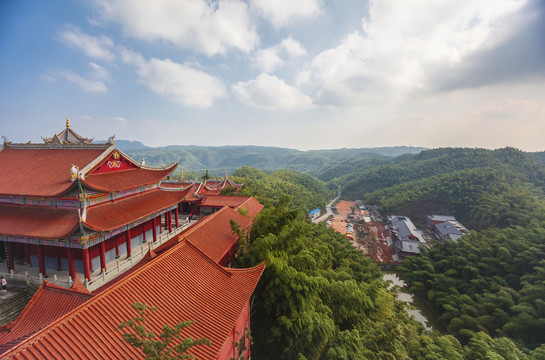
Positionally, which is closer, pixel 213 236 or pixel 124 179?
pixel 213 236

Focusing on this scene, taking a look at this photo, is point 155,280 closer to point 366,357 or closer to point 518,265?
point 366,357

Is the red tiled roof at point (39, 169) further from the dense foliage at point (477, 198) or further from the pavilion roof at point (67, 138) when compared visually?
the dense foliage at point (477, 198)

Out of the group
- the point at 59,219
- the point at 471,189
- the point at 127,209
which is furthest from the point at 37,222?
the point at 471,189

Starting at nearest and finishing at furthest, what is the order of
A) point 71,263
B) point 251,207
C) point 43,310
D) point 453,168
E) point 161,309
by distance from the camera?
point 161,309
point 43,310
point 71,263
point 251,207
point 453,168

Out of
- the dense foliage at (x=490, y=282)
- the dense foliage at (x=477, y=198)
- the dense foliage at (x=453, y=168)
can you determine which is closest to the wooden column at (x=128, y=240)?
the dense foliage at (x=490, y=282)

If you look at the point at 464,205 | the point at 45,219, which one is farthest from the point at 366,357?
the point at 464,205

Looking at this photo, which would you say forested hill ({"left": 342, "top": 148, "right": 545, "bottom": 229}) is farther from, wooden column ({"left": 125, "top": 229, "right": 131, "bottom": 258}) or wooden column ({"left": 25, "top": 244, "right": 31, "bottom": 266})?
wooden column ({"left": 25, "top": 244, "right": 31, "bottom": 266})

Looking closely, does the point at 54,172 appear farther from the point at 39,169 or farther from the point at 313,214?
the point at 313,214
